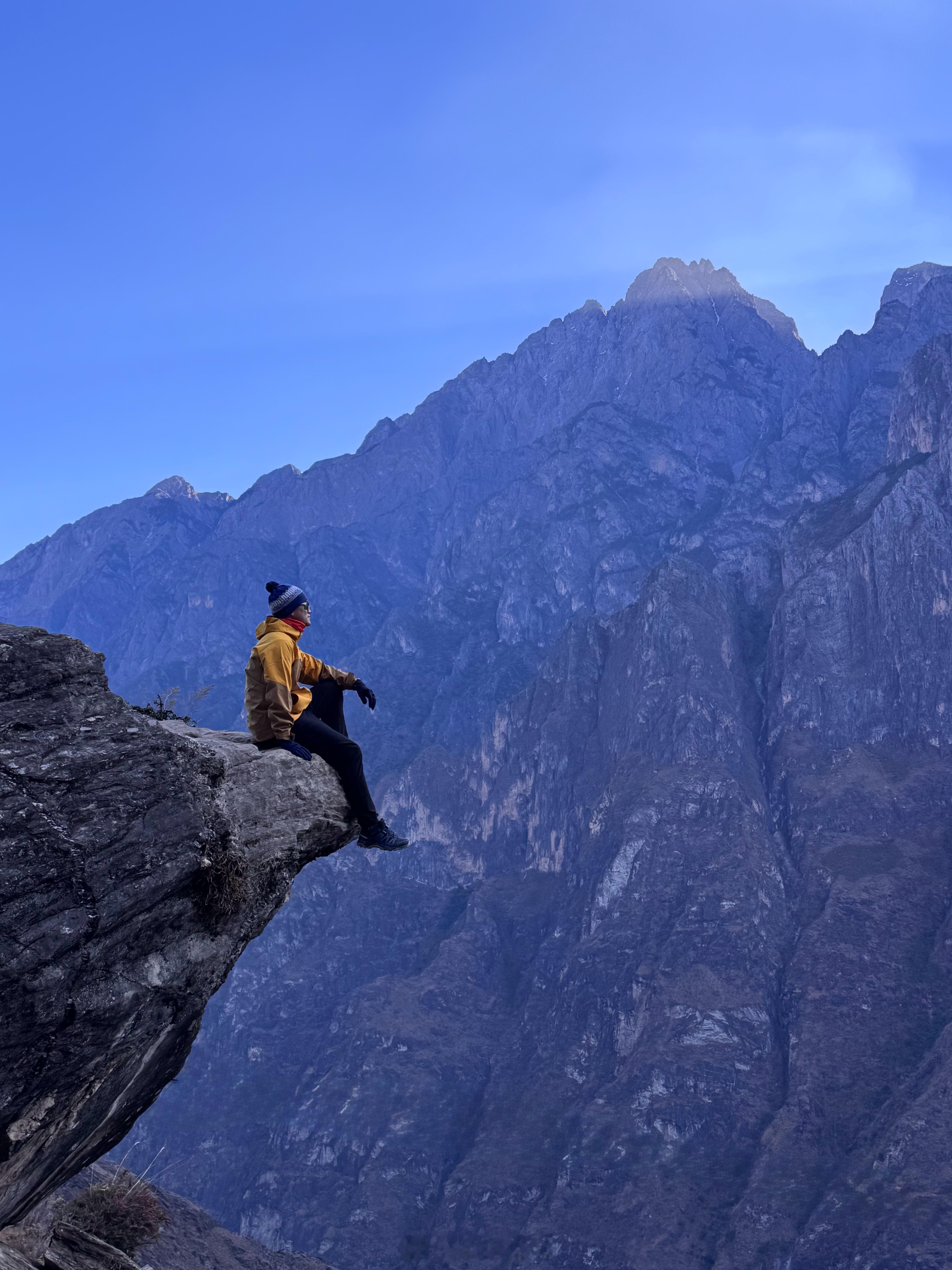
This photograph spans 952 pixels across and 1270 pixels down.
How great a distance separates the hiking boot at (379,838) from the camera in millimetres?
17797

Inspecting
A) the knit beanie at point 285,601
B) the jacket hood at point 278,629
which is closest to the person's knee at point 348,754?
the jacket hood at point 278,629

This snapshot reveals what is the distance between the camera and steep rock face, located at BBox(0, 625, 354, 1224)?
1288 cm

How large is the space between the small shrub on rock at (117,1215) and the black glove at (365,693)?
10.2 metres

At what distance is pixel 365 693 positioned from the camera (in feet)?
60.2

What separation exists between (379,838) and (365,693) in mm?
2474

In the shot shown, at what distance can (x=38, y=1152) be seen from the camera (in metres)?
13.7

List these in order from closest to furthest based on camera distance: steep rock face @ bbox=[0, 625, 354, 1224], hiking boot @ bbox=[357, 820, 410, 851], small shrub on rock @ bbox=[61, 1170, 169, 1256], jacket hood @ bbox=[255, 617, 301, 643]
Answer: steep rock face @ bbox=[0, 625, 354, 1224], jacket hood @ bbox=[255, 617, 301, 643], hiking boot @ bbox=[357, 820, 410, 851], small shrub on rock @ bbox=[61, 1170, 169, 1256]

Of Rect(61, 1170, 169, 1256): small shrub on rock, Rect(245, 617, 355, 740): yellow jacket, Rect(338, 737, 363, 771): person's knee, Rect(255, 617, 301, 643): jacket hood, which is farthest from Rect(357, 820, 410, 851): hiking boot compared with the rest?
Answer: Rect(61, 1170, 169, 1256): small shrub on rock

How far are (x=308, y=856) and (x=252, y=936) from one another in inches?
60.7

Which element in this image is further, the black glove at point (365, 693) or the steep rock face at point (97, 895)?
the black glove at point (365, 693)

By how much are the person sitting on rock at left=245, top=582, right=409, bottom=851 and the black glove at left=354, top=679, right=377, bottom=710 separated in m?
0.05

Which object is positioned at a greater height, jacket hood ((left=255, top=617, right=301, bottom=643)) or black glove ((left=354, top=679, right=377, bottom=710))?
black glove ((left=354, top=679, right=377, bottom=710))

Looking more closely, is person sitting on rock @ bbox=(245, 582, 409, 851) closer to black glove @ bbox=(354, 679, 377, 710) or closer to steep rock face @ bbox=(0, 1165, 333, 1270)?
black glove @ bbox=(354, 679, 377, 710)

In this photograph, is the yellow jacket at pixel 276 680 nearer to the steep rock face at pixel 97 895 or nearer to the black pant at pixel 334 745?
the black pant at pixel 334 745
